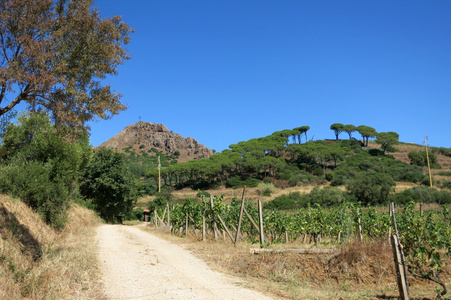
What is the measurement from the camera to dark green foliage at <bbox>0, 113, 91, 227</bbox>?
42.8 feet

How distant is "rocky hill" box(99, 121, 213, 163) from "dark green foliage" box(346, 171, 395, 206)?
72830 millimetres

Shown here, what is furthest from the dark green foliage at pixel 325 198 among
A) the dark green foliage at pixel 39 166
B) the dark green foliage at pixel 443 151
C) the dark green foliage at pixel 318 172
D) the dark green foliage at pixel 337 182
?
the dark green foliage at pixel 443 151

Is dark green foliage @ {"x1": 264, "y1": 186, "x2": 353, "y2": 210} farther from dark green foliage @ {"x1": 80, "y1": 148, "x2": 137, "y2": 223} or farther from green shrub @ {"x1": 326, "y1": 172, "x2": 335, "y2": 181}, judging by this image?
green shrub @ {"x1": 326, "y1": 172, "x2": 335, "y2": 181}

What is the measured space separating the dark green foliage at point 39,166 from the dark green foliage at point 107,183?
31.8 feet

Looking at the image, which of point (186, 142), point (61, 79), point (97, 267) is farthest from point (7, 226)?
point (186, 142)

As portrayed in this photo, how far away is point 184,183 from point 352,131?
207 feet

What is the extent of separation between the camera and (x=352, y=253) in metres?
9.10

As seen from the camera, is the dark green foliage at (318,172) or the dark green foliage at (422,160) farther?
the dark green foliage at (422,160)

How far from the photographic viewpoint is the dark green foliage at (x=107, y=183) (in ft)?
101

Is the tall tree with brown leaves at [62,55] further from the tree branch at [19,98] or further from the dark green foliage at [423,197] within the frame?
the dark green foliage at [423,197]

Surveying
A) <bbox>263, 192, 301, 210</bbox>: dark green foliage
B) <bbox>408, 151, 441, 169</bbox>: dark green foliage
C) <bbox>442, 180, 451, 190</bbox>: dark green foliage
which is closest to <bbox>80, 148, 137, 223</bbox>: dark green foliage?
<bbox>263, 192, 301, 210</bbox>: dark green foliage

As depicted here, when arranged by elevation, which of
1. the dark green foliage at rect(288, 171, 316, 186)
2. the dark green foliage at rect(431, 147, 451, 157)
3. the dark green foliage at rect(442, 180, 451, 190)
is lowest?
the dark green foliage at rect(442, 180, 451, 190)

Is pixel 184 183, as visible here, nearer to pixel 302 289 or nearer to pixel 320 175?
pixel 320 175

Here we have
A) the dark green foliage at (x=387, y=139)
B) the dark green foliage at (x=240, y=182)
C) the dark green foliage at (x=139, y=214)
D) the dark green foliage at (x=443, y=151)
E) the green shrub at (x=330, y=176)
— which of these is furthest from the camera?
the dark green foliage at (x=387, y=139)
